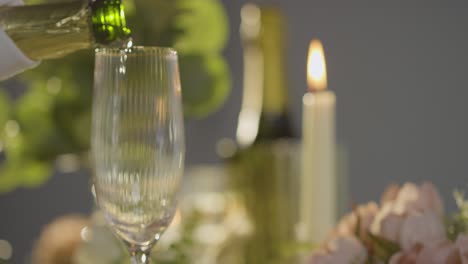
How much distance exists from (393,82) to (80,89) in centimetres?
90

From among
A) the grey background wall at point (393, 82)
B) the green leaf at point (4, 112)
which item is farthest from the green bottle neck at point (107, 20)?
the grey background wall at point (393, 82)

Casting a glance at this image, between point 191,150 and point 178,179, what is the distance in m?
1.89

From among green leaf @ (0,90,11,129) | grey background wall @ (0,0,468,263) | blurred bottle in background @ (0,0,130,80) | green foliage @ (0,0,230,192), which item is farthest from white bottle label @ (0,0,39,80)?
grey background wall @ (0,0,468,263)

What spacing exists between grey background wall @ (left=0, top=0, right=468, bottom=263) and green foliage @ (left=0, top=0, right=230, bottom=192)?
0.66m

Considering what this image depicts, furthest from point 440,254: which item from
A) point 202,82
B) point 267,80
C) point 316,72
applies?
point 267,80

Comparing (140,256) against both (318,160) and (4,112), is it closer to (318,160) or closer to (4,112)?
(318,160)

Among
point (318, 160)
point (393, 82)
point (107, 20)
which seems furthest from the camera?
point (393, 82)

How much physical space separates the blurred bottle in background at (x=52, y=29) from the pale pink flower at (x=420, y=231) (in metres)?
0.19

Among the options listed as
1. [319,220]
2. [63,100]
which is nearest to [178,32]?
[63,100]

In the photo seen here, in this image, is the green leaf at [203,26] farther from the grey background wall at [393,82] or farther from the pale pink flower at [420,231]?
the grey background wall at [393,82]

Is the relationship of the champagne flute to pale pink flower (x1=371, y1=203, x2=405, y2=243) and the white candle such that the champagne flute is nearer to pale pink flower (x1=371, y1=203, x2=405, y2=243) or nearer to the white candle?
pale pink flower (x1=371, y1=203, x2=405, y2=243)

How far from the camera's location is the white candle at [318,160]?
25.7 inches

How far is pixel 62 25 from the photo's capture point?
433 mm

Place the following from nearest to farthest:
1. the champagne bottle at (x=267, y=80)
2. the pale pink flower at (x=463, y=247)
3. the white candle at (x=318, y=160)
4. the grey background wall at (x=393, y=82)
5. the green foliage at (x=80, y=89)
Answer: the pale pink flower at (x=463, y=247) < the white candle at (x=318, y=160) < the green foliage at (x=80, y=89) < the champagne bottle at (x=267, y=80) < the grey background wall at (x=393, y=82)
